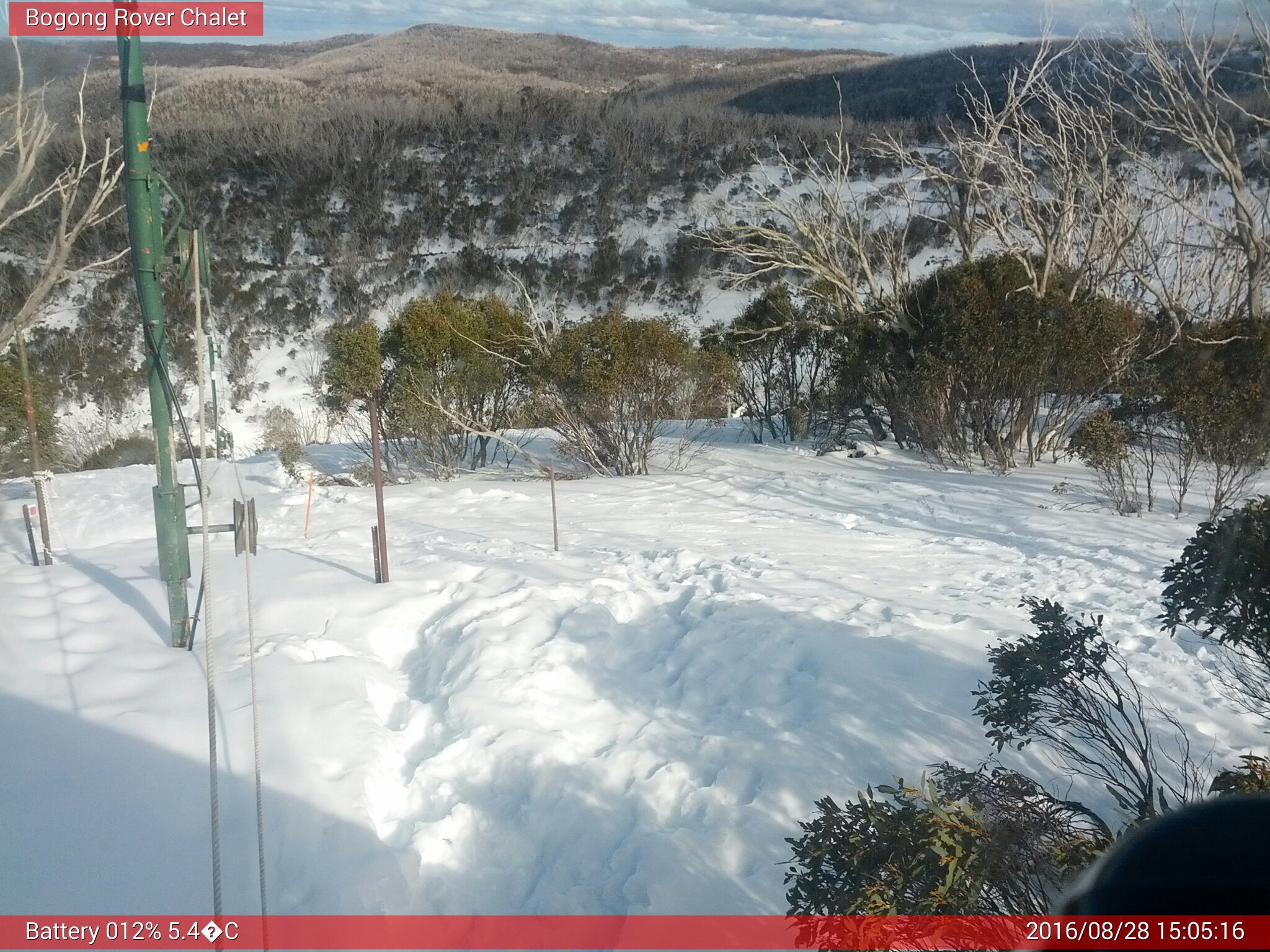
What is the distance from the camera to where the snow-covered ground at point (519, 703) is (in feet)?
10.8

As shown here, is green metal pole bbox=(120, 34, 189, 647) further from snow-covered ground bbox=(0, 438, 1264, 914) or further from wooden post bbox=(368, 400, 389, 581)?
wooden post bbox=(368, 400, 389, 581)

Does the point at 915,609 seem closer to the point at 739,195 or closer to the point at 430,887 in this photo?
the point at 430,887

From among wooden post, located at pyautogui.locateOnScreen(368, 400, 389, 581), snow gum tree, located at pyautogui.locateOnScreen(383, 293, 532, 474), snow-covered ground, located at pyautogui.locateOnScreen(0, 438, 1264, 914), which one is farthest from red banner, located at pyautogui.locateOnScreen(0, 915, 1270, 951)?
snow gum tree, located at pyautogui.locateOnScreen(383, 293, 532, 474)

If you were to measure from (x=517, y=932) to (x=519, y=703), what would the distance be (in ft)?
4.36

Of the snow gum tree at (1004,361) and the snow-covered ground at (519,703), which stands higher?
the snow gum tree at (1004,361)

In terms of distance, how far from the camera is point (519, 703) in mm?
4426

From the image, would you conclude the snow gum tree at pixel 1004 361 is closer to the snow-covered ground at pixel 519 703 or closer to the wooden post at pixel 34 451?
the snow-covered ground at pixel 519 703

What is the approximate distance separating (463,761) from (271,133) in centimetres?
2843

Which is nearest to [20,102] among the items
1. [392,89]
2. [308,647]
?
[308,647]

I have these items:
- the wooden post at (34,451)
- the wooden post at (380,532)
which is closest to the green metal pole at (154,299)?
the wooden post at (380,532)

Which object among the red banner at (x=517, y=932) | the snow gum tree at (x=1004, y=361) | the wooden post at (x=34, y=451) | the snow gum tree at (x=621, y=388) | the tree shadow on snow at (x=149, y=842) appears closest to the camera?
the red banner at (x=517, y=932)

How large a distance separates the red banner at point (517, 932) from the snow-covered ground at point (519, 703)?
66 millimetres

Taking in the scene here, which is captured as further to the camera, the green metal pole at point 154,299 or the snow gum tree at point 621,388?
the snow gum tree at point 621,388

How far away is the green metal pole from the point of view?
4.17m
